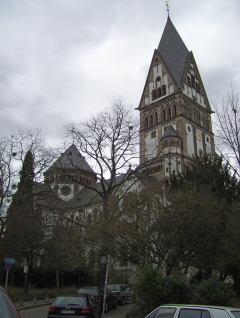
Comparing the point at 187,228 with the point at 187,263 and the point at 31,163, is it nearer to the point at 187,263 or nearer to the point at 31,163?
the point at 187,263

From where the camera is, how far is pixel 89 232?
17.2m

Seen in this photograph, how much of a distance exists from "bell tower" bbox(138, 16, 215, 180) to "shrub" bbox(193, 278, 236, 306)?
108 feet

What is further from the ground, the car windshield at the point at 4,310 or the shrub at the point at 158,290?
the car windshield at the point at 4,310

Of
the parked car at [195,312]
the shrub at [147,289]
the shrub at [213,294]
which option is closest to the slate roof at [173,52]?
the shrub at [147,289]

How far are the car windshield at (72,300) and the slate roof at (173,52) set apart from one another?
46411 mm

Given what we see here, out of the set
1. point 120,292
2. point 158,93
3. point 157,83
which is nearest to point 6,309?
point 120,292

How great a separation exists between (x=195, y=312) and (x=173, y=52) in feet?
192

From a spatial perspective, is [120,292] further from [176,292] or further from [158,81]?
[158,81]

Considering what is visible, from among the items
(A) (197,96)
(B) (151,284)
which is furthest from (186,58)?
(B) (151,284)

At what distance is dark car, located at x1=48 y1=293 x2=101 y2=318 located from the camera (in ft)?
33.9

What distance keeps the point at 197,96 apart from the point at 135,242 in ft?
150

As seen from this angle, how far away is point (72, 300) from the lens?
35.3 feet

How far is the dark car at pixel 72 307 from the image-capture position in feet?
33.9

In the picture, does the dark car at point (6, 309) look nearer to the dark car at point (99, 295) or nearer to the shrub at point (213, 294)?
the shrub at point (213, 294)
